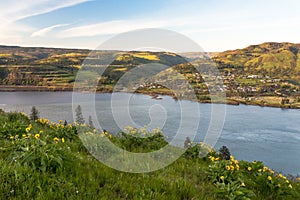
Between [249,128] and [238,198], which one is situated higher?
[238,198]

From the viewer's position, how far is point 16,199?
8.54 ft

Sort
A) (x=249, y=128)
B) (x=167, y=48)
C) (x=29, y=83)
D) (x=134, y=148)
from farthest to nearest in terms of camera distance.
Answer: (x=29, y=83)
(x=249, y=128)
(x=134, y=148)
(x=167, y=48)

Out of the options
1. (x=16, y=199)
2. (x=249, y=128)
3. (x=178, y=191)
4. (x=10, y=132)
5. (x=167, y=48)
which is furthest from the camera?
(x=249, y=128)

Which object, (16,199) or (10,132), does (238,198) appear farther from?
(10,132)

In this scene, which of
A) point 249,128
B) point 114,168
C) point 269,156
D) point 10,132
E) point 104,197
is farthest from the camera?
point 249,128

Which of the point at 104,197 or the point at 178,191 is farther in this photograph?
the point at 178,191

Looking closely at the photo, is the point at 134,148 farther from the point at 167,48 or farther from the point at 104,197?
the point at 104,197

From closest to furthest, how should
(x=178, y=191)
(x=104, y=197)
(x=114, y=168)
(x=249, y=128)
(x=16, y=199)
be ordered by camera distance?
(x=16, y=199) → (x=104, y=197) → (x=178, y=191) → (x=114, y=168) → (x=249, y=128)

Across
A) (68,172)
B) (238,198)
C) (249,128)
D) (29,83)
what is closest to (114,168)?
(68,172)

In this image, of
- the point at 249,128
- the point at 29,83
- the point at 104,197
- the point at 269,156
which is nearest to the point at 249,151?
the point at 269,156

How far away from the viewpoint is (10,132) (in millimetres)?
5703

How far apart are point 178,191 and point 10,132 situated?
180 inches

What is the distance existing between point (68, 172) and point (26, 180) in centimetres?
76

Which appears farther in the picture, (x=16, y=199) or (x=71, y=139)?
(x=71, y=139)
